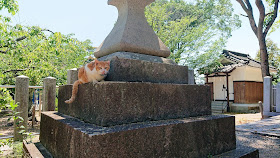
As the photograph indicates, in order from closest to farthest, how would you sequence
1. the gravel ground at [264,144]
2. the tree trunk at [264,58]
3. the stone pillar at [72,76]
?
the gravel ground at [264,144] → the stone pillar at [72,76] → the tree trunk at [264,58]

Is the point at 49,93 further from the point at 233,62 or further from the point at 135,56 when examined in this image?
the point at 233,62

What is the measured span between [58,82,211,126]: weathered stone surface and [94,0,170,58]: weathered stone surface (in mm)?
Result: 780

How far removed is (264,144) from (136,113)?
3676 mm

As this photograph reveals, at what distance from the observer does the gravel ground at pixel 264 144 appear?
3.60 metres

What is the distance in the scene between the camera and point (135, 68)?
2578 mm

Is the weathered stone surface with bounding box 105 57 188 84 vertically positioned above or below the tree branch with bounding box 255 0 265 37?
below

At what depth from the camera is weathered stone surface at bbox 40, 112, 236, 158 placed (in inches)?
69.4

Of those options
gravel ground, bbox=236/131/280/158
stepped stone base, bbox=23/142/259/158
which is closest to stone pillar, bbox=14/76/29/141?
stepped stone base, bbox=23/142/259/158

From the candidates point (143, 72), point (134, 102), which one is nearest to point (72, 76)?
point (143, 72)

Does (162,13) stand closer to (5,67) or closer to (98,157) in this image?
(5,67)

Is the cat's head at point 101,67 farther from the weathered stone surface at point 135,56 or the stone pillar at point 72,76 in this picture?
the stone pillar at point 72,76

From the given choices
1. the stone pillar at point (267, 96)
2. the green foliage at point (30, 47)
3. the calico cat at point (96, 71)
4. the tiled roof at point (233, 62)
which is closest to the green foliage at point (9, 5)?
the green foliage at point (30, 47)

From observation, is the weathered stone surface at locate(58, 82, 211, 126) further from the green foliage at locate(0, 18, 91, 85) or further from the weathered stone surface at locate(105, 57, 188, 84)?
the green foliage at locate(0, 18, 91, 85)

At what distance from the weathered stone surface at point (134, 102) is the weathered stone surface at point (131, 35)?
780 millimetres
